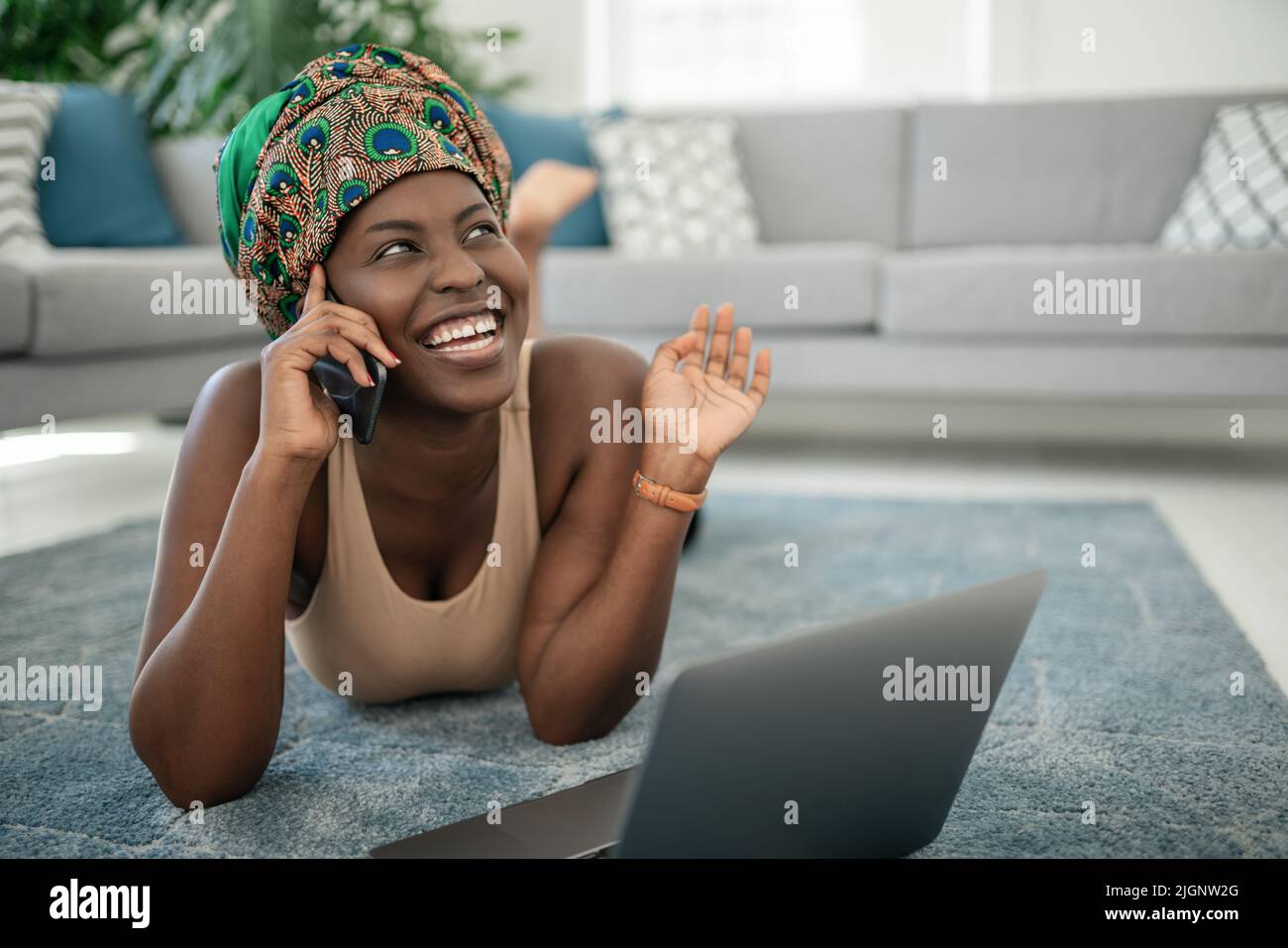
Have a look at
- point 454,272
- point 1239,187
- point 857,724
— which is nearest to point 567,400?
point 454,272

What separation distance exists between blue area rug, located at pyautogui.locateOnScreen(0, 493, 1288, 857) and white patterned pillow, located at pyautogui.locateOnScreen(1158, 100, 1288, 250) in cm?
130

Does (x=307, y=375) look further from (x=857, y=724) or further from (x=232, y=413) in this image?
(x=857, y=724)

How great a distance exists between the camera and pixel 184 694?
40.3 inches

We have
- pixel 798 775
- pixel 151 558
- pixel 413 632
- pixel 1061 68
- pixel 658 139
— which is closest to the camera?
pixel 798 775

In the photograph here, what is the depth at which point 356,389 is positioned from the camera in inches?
39.8

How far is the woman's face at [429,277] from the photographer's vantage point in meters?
1.06

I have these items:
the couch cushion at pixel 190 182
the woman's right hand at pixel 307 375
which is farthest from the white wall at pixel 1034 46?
the woman's right hand at pixel 307 375

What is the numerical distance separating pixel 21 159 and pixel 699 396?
2.70 metres

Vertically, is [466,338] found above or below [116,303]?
above

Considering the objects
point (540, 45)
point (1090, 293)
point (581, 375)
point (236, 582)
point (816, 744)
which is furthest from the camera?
point (540, 45)
